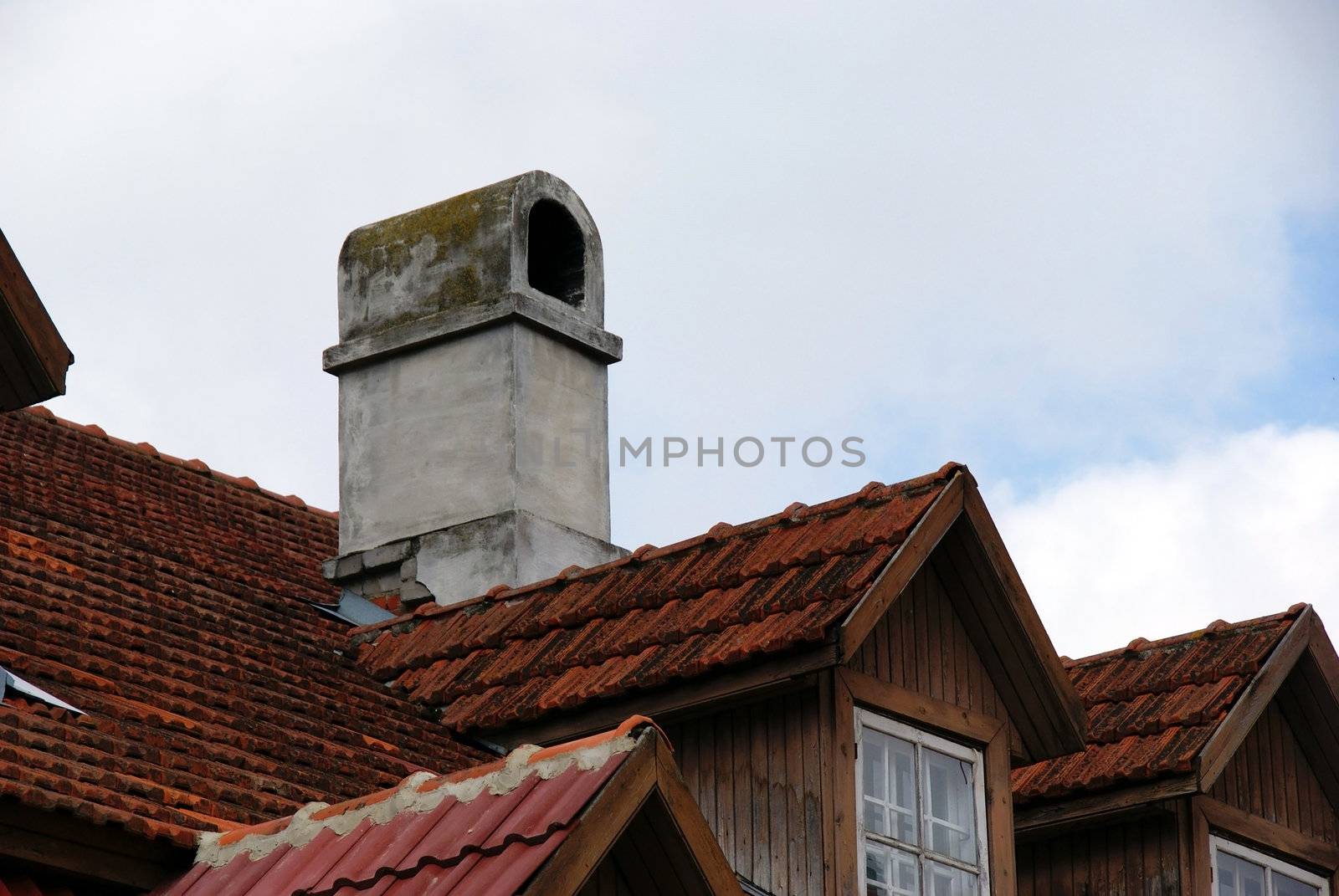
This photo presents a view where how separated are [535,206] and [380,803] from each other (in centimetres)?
752

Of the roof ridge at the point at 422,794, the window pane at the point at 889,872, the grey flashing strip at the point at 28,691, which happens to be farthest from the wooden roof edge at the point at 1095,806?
the grey flashing strip at the point at 28,691

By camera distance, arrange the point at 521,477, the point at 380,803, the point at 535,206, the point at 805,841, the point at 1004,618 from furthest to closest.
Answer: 1. the point at 535,206
2. the point at 521,477
3. the point at 1004,618
4. the point at 805,841
5. the point at 380,803

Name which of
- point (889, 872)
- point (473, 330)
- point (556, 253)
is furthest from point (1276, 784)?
point (556, 253)

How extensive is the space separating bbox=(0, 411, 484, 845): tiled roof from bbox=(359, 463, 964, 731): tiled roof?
1.07 feet

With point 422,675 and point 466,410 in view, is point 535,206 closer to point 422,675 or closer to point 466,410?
point 466,410

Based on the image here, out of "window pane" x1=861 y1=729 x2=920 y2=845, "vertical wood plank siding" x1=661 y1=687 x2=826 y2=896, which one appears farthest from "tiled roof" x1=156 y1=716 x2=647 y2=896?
"window pane" x1=861 y1=729 x2=920 y2=845

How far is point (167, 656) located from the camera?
10.3 m

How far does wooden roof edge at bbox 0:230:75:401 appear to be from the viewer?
28.3ft

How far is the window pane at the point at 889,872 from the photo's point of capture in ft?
32.5

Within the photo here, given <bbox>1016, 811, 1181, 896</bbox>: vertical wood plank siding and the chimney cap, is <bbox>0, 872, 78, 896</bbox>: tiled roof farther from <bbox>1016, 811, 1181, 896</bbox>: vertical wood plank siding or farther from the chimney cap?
the chimney cap

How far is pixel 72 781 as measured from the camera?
7984 mm

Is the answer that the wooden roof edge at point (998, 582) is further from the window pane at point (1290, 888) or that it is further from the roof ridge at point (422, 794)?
the roof ridge at point (422, 794)

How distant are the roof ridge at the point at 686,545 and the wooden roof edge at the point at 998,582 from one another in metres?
0.16

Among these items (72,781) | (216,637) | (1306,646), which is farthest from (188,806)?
(1306,646)
